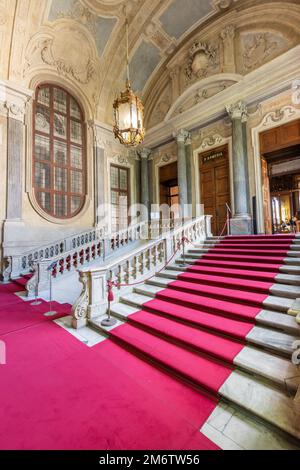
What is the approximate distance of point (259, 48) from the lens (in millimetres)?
7469

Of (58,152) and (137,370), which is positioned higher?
(58,152)

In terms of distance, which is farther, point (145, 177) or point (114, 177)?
point (145, 177)

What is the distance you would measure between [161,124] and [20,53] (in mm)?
5784

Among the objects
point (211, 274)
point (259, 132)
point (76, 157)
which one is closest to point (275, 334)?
point (211, 274)

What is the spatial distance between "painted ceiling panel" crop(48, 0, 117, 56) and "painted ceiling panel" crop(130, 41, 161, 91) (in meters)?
1.43

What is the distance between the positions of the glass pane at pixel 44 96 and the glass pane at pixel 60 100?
260mm

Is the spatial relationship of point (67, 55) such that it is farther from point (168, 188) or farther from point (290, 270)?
point (290, 270)

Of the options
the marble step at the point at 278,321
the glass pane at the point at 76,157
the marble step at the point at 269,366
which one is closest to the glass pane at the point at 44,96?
the glass pane at the point at 76,157

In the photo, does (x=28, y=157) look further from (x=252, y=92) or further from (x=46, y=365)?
(x=252, y=92)

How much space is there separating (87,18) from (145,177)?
6.56 m

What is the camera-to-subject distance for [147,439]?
151 centimetres

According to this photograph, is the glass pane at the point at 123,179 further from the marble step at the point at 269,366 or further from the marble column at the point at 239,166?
the marble step at the point at 269,366

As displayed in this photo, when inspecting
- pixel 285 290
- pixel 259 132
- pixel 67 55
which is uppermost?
pixel 67 55

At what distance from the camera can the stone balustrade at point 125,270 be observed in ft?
11.5
